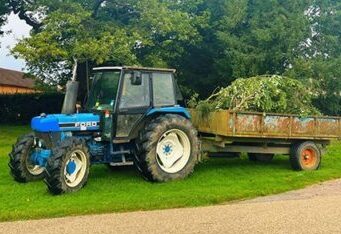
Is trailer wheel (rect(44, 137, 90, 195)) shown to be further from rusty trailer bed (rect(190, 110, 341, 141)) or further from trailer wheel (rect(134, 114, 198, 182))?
rusty trailer bed (rect(190, 110, 341, 141))

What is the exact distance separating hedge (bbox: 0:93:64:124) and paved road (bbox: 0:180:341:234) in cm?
2441

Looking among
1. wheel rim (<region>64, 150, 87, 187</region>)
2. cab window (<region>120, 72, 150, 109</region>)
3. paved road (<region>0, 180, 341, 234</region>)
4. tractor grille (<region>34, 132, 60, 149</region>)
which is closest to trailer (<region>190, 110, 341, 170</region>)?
cab window (<region>120, 72, 150, 109</region>)

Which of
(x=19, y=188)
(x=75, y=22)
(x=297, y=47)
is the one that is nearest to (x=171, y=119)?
(x=19, y=188)

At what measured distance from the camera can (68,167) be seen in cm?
1038

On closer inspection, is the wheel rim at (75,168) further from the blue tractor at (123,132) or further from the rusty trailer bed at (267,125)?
the rusty trailer bed at (267,125)

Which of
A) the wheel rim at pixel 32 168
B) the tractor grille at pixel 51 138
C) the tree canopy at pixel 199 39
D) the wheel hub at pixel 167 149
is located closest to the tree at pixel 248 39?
the tree canopy at pixel 199 39

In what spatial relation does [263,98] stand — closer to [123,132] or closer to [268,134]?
[268,134]

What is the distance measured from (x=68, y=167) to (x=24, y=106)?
77.5 ft

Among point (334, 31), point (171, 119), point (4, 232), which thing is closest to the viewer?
point (4, 232)

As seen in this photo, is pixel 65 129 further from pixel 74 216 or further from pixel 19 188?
pixel 74 216

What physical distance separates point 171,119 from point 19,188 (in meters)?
3.44

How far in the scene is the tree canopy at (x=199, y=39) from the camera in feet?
65.9

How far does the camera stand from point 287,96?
47.3ft

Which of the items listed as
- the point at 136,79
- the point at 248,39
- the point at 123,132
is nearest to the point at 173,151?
the point at 123,132
